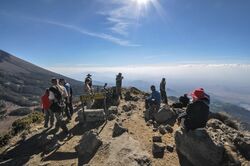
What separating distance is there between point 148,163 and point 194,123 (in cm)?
252

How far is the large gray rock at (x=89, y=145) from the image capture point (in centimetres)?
1202

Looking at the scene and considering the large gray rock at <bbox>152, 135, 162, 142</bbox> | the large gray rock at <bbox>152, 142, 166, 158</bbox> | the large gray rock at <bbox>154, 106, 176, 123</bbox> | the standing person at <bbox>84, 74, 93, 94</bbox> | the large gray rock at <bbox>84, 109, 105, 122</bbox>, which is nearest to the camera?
the large gray rock at <bbox>152, 142, 166, 158</bbox>

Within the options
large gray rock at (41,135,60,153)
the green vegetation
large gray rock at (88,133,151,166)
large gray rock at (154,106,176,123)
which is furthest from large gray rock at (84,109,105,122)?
the green vegetation

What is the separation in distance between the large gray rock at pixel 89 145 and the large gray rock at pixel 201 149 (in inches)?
167

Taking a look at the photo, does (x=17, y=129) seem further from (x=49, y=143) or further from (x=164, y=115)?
(x=164, y=115)

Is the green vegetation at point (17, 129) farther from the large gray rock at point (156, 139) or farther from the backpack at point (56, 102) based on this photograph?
the large gray rock at point (156, 139)

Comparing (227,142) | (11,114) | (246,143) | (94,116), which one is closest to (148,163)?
(227,142)

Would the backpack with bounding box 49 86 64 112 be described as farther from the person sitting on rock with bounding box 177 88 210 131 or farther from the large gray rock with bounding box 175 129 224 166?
the person sitting on rock with bounding box 177 88 210 131

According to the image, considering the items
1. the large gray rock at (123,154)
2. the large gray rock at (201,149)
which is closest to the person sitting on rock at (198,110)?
the large gray rock at (201,149)

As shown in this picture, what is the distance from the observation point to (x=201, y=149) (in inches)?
373

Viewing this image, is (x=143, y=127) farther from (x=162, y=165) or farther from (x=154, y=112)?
(x=162, y=165)

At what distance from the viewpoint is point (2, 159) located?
46.1 ft

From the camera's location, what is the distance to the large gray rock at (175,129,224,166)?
924 centimetres

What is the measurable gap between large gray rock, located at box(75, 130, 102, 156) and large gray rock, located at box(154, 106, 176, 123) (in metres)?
5.43
